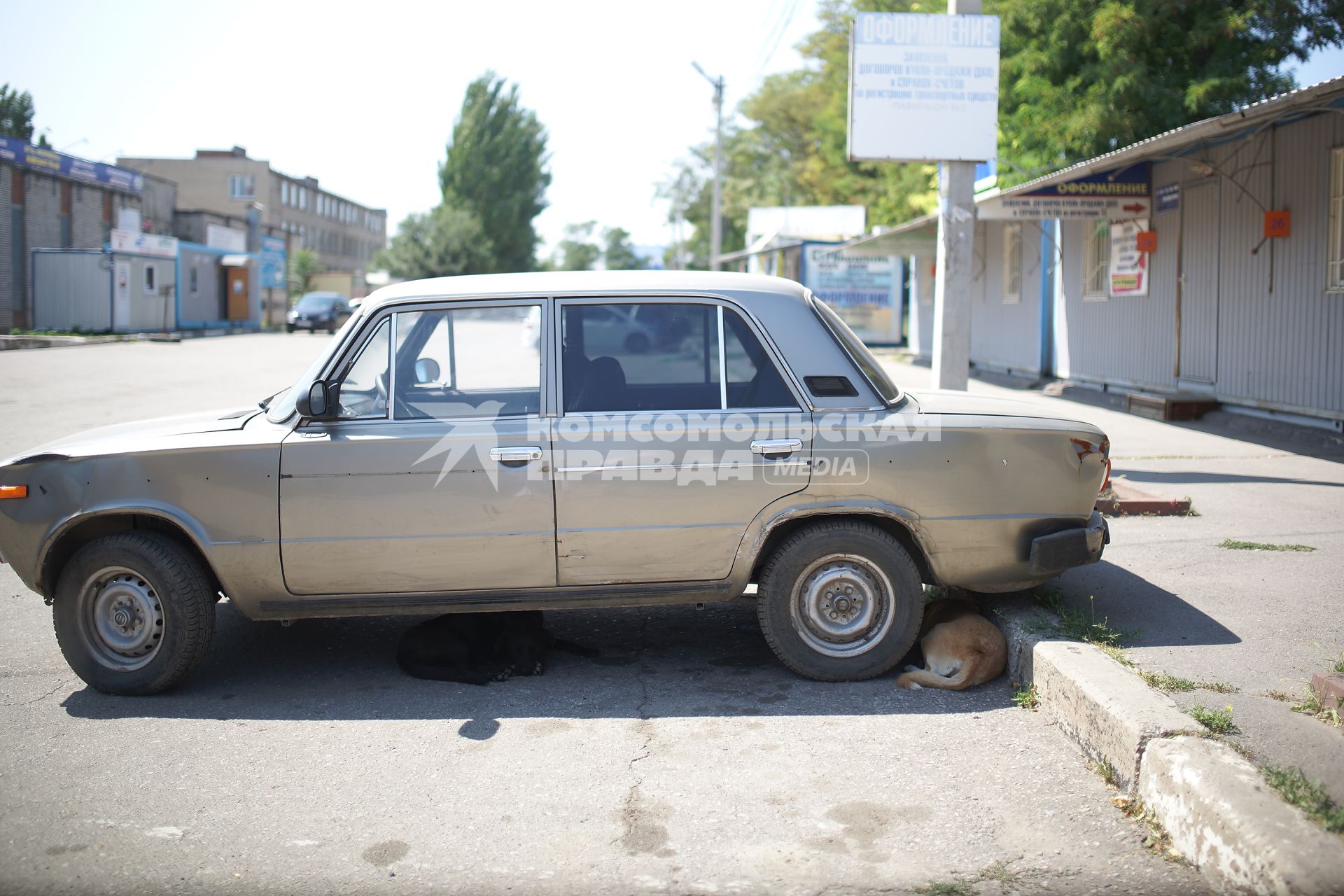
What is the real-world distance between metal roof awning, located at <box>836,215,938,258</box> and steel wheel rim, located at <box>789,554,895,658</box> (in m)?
16.9

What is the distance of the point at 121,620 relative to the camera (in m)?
4.61

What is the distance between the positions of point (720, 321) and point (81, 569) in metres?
2.86

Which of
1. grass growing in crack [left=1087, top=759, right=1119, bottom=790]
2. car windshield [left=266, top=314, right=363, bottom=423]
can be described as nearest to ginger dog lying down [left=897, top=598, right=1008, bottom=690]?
grass growing in crack [left=1087, top=759, right=1119, bottom=790]

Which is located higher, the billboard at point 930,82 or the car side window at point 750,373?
the billboard at point 930,82

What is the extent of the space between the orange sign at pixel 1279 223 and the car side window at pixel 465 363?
9.56 m

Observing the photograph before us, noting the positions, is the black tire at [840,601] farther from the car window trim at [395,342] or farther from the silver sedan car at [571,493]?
the car window trim at [395,342]

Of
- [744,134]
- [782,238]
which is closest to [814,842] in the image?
[782,238]

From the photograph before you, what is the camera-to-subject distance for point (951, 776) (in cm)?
383

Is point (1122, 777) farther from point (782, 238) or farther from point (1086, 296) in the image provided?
point (782, 238)

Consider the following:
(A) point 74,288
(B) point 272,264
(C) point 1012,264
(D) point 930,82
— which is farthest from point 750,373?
(B) point 272,264

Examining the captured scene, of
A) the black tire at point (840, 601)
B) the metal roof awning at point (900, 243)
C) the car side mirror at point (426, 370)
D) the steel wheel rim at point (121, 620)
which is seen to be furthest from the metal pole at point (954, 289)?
the metal roof awning at point (900, 243)

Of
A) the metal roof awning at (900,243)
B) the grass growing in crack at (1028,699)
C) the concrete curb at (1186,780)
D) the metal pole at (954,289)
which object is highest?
the metal roof awning at (900,243)

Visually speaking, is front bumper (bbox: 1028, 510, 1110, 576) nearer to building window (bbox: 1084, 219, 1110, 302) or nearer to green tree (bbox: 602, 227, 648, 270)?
building window (bbox: 1084, 219, 1110, 302)

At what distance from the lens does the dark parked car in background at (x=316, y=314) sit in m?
45.4
